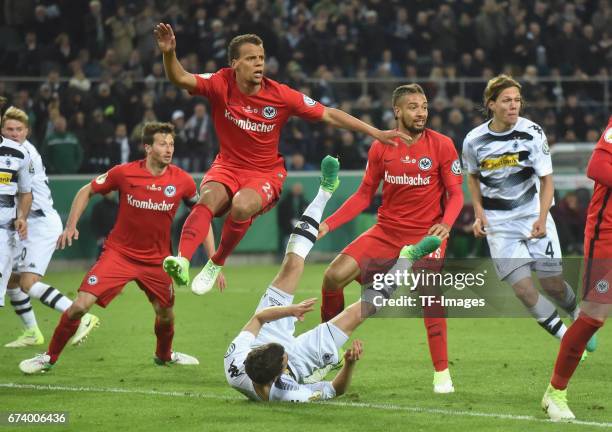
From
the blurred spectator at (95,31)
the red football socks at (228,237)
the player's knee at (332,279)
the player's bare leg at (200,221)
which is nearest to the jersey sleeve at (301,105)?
the player's bare leg at (200,221)

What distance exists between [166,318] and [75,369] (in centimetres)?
96

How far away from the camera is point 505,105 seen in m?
9.43

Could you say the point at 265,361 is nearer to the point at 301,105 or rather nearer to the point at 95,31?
the point at 301,105

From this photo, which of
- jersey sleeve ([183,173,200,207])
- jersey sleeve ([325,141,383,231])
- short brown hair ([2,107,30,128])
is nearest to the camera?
jersey sleeve ([325,141,383,231])

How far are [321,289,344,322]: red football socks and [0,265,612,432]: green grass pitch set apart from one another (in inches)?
23.2

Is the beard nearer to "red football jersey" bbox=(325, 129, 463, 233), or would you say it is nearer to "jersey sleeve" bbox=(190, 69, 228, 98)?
"red football jersey" bbox=(325, 129, 463, 233)

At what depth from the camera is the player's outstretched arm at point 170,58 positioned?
8.21m

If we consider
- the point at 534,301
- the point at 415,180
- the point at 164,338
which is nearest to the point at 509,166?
the point at 415,180

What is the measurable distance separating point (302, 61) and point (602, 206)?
1645 cm

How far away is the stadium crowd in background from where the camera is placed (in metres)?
20.3

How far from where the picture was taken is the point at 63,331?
9586 millimetres

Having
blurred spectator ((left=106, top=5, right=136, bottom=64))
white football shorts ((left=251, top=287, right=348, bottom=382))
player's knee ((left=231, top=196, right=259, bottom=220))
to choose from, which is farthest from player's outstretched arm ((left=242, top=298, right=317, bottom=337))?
blurred spectator ((left=106, top=5, right=136, bottom=64))

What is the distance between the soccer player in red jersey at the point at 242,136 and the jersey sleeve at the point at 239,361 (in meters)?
1.01

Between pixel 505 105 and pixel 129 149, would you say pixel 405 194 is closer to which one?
pixel 505 105
